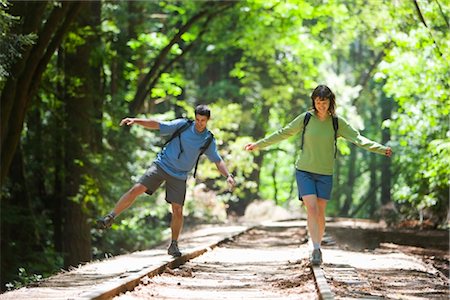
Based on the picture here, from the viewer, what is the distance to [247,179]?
39.0m

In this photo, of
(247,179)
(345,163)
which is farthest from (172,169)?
(345,163)

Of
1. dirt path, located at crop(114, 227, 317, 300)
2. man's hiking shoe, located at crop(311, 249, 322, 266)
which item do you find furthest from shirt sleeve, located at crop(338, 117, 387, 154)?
dirt path, located at crop(114, 227, 317, 300)

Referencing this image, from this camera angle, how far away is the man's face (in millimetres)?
10492

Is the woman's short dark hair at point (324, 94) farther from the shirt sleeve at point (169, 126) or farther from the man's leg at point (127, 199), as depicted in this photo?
the man's leg at point (127, 199)

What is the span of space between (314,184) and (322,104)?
0.98 meters

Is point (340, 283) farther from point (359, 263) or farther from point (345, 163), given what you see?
point (345, 163)

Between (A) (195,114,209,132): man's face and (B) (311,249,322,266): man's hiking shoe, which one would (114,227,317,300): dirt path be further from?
→ (A) (195,114,209,132): man's face

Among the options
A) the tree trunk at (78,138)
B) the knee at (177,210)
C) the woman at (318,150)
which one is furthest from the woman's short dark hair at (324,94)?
the tree trunk at (78,138)

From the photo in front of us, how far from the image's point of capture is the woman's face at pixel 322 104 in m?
9.49

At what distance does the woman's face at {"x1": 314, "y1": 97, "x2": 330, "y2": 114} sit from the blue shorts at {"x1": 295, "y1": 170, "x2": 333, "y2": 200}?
0.78m

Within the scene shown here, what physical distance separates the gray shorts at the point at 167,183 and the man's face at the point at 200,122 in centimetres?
78

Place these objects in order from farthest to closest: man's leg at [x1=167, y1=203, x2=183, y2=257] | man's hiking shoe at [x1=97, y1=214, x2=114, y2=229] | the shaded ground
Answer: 1. man's leg at [x1=167, y1=203, x2=183, y2=257]
2. man's hiking shoe at [x1=97, y1=214, x2=114, y2=229]
3. the shaded ground

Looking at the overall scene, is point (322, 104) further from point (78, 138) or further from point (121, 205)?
point (78, 138)

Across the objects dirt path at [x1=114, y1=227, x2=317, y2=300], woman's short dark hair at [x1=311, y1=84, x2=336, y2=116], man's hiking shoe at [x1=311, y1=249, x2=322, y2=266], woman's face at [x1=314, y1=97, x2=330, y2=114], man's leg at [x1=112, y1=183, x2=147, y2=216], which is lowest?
dirt path at [x1=114, y1=227, x2=317, y2=300]
